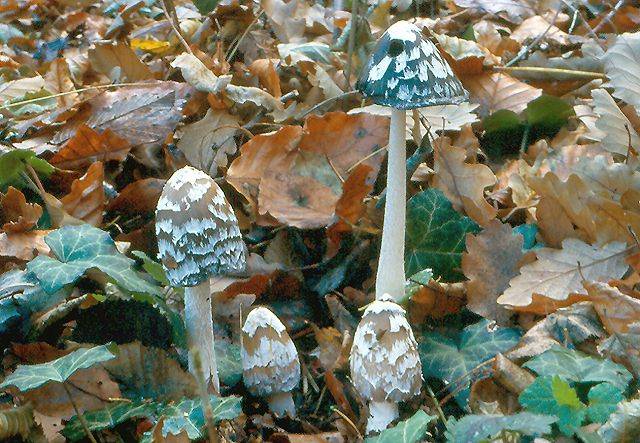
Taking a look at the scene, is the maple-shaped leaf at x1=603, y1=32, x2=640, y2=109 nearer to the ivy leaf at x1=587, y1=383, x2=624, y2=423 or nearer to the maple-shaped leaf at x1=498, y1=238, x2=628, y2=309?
the maple-shaped leaf at x1=498, y1=238, x2=628, y2=309

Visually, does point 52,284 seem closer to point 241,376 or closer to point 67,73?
point 241,376

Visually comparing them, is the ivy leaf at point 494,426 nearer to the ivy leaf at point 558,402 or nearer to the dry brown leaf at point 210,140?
the ivy leaf at point 558,402

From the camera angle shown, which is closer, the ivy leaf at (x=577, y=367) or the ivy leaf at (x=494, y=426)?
the ivy leaf at (x=494, y=426)

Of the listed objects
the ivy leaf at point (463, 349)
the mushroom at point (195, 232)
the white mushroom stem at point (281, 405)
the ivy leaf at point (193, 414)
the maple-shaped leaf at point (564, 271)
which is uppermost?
the mushroom at point (195, 232)

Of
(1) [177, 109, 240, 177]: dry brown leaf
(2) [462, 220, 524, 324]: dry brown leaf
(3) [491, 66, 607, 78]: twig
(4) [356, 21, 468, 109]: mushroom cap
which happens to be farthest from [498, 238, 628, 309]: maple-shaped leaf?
(1) [177, 109, 240, 177]: dry brown leaf

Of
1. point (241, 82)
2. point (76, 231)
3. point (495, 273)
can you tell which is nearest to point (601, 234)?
point (495, 273)

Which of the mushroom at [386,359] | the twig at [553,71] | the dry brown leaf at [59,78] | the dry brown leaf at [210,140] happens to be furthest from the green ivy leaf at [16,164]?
the twig at [553,71]
